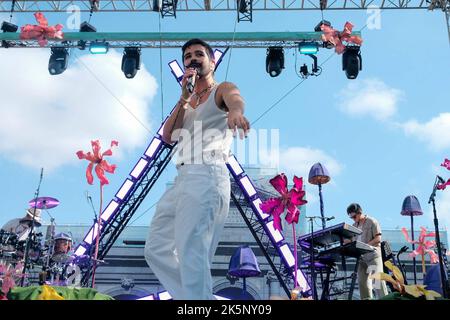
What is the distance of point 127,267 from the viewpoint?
22359 millimetres

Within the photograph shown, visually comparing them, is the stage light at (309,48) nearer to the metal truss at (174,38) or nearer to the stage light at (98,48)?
the metal truss at (174,38)

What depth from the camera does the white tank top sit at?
2.47 metres

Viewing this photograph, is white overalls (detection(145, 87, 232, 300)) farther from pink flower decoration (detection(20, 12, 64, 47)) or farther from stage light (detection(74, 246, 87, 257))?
stage light (detection(74, 246, 87, 257))

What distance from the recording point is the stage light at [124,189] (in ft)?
38.9

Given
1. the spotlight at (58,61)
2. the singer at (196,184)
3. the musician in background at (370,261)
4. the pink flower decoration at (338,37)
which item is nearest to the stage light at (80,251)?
the spotlight at (58,61)

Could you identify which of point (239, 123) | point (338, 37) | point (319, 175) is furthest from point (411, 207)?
point (239, 123)

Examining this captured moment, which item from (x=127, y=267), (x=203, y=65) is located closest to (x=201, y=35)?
(x=203, y=65)

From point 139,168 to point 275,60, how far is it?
434 centimetres

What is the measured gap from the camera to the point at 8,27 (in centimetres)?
1133

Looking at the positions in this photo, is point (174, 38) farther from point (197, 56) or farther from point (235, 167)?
point (197, 56)

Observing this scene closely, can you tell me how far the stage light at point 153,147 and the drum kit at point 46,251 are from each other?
2.90 meters

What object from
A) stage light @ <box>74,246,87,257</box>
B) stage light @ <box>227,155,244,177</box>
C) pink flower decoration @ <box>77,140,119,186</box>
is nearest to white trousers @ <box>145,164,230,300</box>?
pink flower decoration @ <box>77,140,119,186</box>
